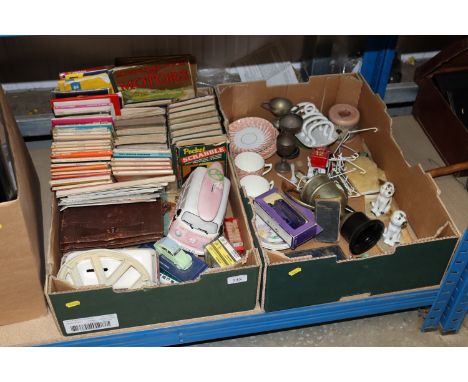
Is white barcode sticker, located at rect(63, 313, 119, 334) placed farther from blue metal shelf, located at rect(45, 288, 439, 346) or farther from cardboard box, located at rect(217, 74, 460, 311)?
cardboard box, located at rect(217, 74, 460, 311)

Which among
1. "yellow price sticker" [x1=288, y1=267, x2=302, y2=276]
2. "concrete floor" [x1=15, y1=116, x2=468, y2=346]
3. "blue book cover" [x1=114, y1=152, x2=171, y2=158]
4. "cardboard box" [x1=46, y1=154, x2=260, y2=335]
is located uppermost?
"blue book cover" [x1=114, y1=152, x2=171, y2=158]

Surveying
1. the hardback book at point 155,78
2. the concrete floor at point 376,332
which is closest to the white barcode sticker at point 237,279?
the concrete floor at point 376,332

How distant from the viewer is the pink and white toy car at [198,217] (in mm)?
1470

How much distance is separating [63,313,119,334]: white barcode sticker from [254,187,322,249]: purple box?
19.7 inches

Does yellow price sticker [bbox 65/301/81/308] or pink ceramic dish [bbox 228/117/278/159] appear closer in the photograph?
yellow price sticker [bbox 65/301/81/308]

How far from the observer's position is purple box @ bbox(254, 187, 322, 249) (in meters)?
1.49

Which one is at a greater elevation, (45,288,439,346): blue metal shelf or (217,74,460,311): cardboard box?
(217,74,460,311): cardboard box

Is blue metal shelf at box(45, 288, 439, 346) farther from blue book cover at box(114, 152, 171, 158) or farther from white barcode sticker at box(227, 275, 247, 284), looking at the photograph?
blue book cover at box(114, 152, 171, 158)

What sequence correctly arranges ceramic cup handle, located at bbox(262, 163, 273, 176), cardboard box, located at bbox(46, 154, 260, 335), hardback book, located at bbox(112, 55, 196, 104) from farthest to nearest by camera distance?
ceramic cup handle, located at bbox(262, 163, 273, 176)
hardback book, located at bbox(112, 55, 196, 104)
cardboard box, located at bbox(46, 154, 260, 335)

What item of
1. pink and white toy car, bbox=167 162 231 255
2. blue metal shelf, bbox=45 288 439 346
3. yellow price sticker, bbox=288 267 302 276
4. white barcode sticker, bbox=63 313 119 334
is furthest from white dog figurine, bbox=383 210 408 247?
white barcode sticker, bbox=63 313 119 334

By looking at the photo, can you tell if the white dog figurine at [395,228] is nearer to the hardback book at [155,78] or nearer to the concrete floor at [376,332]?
the concrete floor at [376,332]

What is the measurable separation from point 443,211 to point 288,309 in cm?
49

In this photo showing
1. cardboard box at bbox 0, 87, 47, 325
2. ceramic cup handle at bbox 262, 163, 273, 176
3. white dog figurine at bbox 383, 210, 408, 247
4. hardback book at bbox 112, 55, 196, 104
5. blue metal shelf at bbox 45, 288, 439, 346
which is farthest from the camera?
ceramic cup handle at bbox 262, 163, 273, 176

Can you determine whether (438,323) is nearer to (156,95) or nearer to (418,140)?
(418,140)
